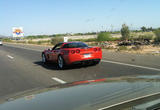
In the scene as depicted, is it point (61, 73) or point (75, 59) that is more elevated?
point (75, 59)

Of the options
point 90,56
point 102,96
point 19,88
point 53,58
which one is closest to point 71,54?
point 90,56

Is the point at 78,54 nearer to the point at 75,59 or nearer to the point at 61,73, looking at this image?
the point at 75,59

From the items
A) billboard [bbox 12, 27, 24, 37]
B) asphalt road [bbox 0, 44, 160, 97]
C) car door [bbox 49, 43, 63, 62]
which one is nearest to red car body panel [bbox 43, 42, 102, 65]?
car door [bbox 49, 43, 63, 62]

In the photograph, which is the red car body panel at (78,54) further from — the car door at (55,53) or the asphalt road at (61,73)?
the asphalt road at (61,73)

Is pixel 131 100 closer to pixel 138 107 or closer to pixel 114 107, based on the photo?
pixel 138 107

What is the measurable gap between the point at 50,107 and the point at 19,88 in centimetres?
478

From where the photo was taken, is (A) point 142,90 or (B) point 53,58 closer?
(A) point 142,90

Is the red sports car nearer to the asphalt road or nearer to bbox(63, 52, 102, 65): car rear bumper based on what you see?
bbox(63, 52, 102, 65): car rear bumper

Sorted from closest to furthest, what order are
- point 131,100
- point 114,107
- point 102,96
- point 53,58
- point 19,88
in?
point 114,107
point 131,100
point 102,96
point 19,88
point 53,58

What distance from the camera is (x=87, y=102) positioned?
7.75 feet

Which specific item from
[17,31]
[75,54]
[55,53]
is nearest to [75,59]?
[75,54]

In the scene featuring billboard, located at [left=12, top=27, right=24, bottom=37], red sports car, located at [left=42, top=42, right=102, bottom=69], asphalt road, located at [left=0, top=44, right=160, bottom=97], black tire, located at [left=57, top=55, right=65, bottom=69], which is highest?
billboard, located at [left=12, top=27, right=24, bottom=37]

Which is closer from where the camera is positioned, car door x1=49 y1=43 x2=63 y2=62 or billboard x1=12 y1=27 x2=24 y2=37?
car door x1=49 y1=43 x2=63 y2=62

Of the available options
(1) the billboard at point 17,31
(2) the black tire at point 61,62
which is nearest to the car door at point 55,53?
(2) the black tire at point 61,62
